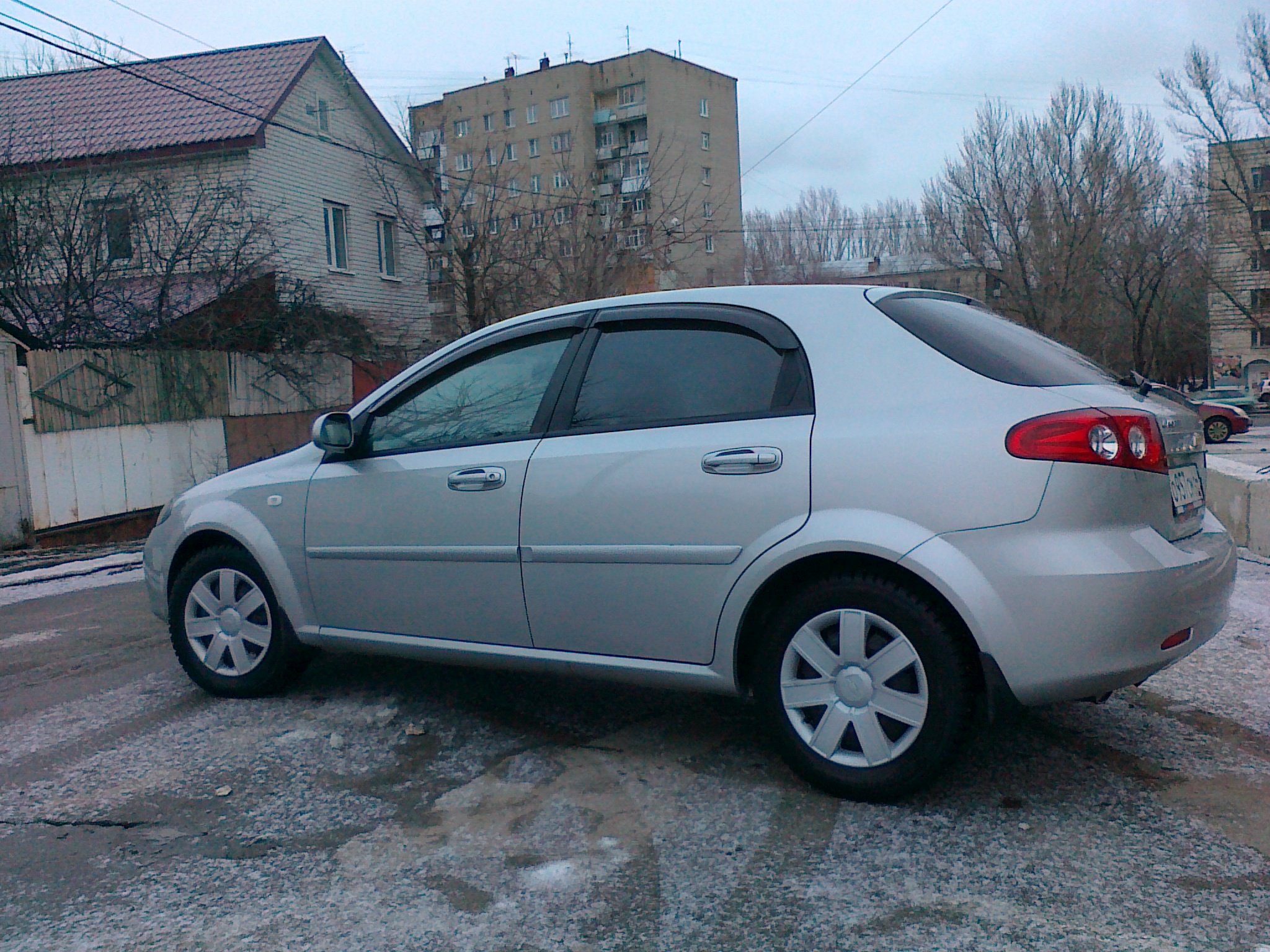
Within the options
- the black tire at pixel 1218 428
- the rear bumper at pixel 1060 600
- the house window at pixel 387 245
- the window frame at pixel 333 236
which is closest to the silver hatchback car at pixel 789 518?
the rear bumper at pixel 1060 600

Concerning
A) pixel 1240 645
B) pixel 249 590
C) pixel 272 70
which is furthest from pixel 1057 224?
pixel 249 590

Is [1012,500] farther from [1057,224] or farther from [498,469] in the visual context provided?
[1057,224]

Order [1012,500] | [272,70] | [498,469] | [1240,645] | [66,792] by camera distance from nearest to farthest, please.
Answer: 1. [1012,500]
2. [66,792]
3. [498,469]
4. [1240,645]
5. [272,70]

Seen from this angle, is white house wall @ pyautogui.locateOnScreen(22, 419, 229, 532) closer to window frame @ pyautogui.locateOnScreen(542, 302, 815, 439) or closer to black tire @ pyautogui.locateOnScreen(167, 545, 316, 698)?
black tire @ pyautogui.locateOnScreen(167, 545, 316, 698)

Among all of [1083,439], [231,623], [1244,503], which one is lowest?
[1244,503]

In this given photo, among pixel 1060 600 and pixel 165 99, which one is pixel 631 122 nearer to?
pixel 165 99

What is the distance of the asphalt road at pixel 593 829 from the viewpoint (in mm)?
2699

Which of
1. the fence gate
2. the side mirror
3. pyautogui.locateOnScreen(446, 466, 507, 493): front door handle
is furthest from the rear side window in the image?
the fence gate

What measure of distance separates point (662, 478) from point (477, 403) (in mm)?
1007

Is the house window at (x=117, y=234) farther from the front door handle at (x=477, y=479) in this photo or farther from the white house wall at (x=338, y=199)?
the front door handle at (x=477, y=479)

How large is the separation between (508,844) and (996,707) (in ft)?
4.87

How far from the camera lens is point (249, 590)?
4695mm

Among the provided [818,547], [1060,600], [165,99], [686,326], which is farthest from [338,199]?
[1060,600]

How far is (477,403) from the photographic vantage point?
13.9ft
